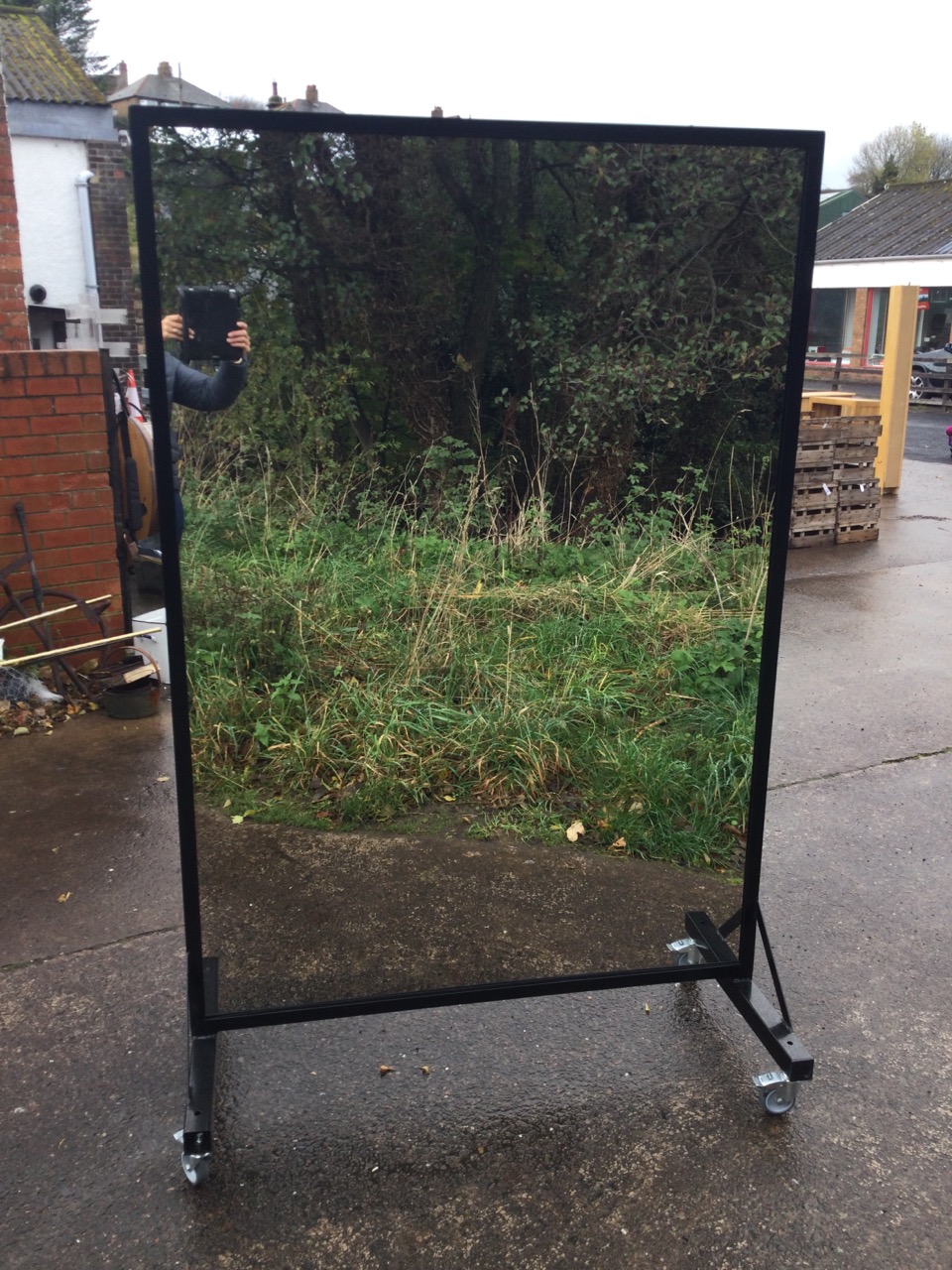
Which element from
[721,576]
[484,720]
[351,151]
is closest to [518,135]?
[351,151]

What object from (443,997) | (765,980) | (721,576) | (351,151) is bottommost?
(765,980)

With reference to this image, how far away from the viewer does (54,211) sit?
64.2ft

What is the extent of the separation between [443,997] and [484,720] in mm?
1158

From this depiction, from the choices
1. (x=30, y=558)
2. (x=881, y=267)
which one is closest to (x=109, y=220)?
(x=30, y=558)

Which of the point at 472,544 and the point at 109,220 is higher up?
the point at 109,220

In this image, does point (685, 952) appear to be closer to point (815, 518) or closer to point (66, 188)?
point (815, 518)

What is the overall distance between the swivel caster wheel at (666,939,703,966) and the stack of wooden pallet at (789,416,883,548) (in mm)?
6486

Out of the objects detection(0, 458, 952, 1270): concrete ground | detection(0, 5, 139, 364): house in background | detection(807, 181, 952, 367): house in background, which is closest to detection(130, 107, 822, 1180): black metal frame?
detection(0, 458, 952, 1270): concrete ground

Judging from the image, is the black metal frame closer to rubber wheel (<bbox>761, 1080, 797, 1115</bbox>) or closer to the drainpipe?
→ rubber wheel (<bbox>761, 1080, 797, 1115</bbox>)

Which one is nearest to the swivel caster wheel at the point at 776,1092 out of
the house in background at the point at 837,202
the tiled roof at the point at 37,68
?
the tiled roof at the point at 37,68

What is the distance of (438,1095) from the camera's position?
107 inches

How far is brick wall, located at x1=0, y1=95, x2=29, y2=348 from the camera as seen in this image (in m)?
5.60

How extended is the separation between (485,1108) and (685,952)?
83 centimetres

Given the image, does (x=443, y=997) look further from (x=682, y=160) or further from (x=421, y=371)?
(x=682, y=160)
